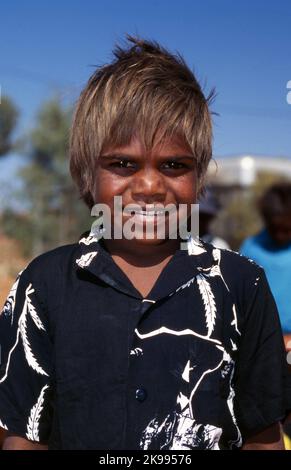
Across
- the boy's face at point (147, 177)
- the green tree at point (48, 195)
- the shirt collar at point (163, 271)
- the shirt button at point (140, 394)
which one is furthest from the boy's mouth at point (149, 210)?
the green tree at point (48, 195)

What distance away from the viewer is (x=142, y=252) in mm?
1661

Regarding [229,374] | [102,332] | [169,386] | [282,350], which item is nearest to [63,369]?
[102,332]

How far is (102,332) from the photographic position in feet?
5.02

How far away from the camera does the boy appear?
1.51 meters

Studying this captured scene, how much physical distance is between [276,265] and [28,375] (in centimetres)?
288

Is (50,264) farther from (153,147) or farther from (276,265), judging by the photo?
(276,265)

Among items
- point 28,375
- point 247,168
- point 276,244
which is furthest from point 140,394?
point 247,168

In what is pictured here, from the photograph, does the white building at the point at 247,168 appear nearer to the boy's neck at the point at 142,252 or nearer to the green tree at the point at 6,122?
the green tree at the point at 6,122

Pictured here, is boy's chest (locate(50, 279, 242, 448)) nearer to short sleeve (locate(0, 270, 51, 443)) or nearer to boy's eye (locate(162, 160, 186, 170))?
short sleeve (locate(0, 270, 51, 443))

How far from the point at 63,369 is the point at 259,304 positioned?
1.45 ft

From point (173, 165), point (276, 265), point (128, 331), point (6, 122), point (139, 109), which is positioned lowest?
point (128, 331)

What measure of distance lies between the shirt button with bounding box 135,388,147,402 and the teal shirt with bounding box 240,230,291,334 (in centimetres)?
248

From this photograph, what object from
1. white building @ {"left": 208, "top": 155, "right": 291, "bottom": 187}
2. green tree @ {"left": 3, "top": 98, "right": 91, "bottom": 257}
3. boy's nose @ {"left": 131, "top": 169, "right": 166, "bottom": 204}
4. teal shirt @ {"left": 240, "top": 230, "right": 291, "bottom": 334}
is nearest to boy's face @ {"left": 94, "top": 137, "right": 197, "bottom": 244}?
boy's nose @ {"left": 131, "top": 169, "right": 166, "bottom": 204}

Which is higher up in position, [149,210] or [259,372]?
[149,210]
